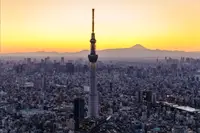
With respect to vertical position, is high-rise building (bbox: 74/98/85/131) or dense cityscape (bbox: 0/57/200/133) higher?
high-rise building (bbox: 74/98/85/131)

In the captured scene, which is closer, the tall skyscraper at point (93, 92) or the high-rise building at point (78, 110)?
the high-rise building at point (78, 110)

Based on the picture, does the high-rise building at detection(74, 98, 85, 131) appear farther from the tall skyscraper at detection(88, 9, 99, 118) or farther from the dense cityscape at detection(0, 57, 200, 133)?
the tall skyscraper at detection(88, 9, 99, 118)

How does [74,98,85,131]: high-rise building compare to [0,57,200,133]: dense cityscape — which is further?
[74,98,85,131]: high-rise building

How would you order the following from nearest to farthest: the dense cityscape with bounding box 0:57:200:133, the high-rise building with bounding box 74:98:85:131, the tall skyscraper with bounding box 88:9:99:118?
the dense cityscape with bounding box 0:57:200:133, the high-rise building with bounding box 74:98:85:131, the tall skyscraper with bounding box 88:9:99:118

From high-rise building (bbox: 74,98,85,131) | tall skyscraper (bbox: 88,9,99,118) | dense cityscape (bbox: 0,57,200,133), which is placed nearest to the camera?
dense cityscape (bbox: 0,57,200,133)

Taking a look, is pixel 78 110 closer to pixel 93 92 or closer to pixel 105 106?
pixel 93 92

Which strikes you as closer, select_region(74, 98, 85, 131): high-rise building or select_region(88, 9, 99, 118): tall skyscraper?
select_region(74, 98, 85, 131): high-rise building

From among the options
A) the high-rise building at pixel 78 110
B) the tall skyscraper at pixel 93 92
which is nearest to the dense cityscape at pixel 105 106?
the high-rise building at pixel 78 110

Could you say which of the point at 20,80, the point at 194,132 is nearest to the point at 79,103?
the point at 194,132

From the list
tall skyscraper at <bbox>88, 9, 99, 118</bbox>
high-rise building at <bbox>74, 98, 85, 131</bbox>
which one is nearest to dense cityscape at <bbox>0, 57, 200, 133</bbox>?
high-rise building at <bbox>74, 98, 85, 131</bbox>

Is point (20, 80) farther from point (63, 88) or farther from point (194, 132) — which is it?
point (194, 132)

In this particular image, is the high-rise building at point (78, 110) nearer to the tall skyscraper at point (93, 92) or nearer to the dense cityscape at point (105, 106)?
the dense cityscape at point (105, 106)

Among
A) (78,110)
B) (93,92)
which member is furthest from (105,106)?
(78,110)
